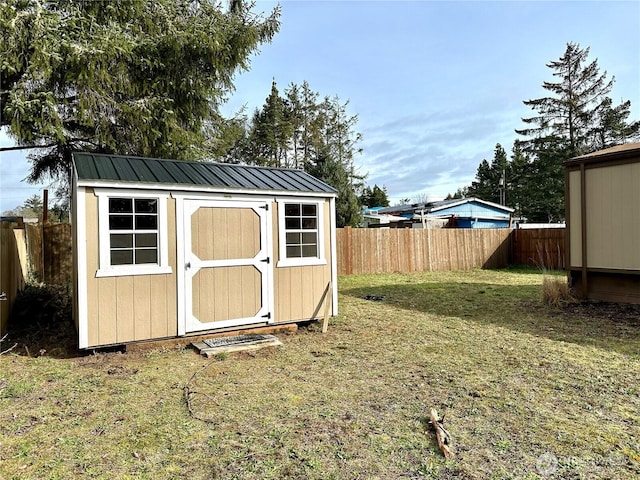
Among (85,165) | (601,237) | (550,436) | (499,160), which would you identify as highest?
(499,160)

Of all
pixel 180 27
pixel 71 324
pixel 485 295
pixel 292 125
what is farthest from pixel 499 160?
pixel 71 324

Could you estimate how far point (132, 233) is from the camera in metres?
4.37

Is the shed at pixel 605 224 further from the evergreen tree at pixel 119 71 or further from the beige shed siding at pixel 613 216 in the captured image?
the evergreen tree at pixel 119 71

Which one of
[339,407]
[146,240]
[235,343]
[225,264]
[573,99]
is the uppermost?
[573,99]

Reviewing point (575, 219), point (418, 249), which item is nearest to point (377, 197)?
point (418, 249)

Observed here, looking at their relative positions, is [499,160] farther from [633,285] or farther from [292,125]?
[633,285]

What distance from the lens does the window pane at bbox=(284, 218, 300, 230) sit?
5.35 meters

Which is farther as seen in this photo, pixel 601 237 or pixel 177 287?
pixel 601 237

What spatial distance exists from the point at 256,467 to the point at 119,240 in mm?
3028

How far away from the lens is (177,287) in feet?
15.0

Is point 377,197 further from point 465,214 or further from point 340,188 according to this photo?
point 340,188

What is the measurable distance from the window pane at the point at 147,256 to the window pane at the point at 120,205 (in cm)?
47

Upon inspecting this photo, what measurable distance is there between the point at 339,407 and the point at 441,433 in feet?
2.58

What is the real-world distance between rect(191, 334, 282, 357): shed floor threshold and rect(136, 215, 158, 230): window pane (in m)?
1.43
